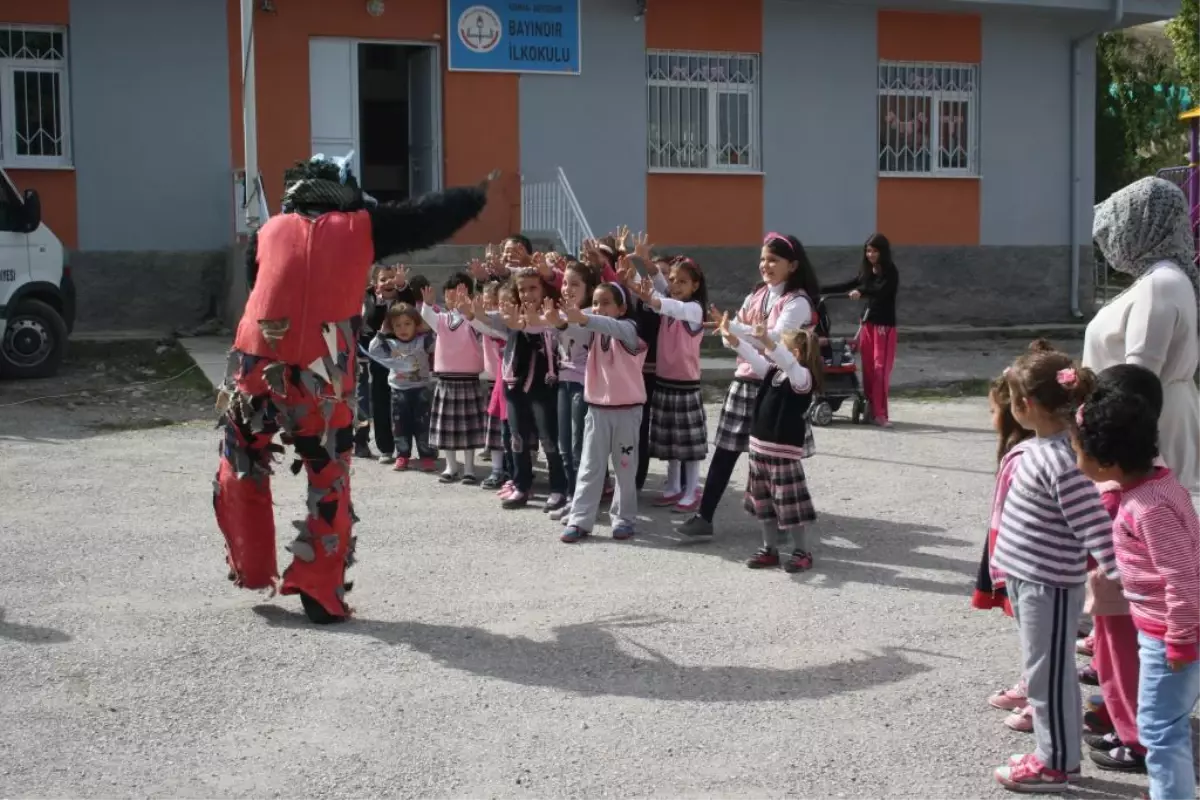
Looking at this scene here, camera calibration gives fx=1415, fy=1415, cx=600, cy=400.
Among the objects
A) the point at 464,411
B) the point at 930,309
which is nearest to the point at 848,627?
the point at 464,411

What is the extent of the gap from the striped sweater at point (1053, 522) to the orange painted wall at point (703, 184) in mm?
14043

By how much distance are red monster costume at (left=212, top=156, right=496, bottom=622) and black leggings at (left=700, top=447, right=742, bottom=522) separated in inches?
83.9

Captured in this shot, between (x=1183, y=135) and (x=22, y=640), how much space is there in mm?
26563

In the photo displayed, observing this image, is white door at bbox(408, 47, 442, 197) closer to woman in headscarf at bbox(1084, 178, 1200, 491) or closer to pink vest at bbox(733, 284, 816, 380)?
pink vest at bbox(733, 284, 816, 380)

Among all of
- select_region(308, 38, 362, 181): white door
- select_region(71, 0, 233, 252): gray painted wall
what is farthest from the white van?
select_region(308, 38, 362, 181): white door

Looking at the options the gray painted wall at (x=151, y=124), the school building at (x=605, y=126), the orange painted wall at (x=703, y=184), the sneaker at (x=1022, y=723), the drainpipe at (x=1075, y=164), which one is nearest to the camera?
the sneaker at (x=1022, y=723)

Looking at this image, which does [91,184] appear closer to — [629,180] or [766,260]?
[629,180]

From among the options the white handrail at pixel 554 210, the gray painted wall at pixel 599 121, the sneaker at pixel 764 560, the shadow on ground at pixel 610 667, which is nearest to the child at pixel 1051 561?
the shadow on ground at pixel 610 667

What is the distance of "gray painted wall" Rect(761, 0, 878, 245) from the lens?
18.7m

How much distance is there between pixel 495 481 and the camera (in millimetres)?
9242

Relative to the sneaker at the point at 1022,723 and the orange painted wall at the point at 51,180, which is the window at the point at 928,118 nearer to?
the orange painted wall at the point at 51,180

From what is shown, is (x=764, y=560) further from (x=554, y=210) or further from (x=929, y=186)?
(x=929, y=186)

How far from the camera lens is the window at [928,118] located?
1945 centimetres

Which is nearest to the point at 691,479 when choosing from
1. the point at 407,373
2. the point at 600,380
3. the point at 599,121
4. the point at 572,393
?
the point at 572,393
